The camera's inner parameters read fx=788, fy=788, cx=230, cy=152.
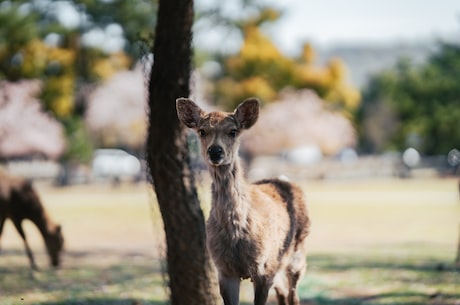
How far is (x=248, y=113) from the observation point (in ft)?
20.2

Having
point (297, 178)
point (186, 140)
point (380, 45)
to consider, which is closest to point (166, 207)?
point (186, 140)

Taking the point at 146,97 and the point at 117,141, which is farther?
the point at 117,141

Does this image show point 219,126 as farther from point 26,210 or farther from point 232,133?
point 26,210

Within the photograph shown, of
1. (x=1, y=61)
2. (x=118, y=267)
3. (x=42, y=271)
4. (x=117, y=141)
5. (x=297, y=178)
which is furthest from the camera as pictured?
(x=117, y=141)

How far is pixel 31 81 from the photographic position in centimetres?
4125

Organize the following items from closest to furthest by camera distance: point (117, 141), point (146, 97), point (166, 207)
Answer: point (166, 207) → point (146, 97) → point (117, 141)

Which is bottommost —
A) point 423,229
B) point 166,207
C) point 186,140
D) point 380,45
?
point 423,229

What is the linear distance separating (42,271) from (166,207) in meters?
5.94

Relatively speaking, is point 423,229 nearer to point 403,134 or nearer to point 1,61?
point 1,61

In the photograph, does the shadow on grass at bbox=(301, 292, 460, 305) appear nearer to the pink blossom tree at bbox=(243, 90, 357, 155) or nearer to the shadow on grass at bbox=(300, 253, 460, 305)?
the shadow on grass at bbox=(300, 253, 460, 305)

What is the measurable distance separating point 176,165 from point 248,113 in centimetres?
123

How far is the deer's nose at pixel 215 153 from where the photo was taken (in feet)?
18.9

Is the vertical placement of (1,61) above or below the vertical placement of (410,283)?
above

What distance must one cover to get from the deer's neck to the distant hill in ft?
297
